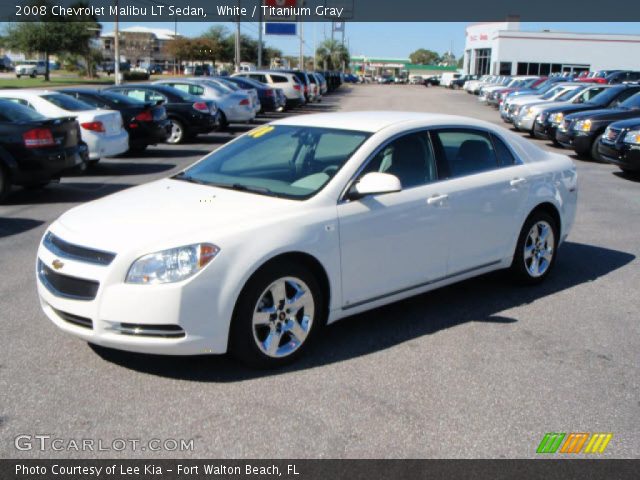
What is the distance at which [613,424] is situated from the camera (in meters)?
3.91

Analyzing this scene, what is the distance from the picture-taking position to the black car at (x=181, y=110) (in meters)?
18.0

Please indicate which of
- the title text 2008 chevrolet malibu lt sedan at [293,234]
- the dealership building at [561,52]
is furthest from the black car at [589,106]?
the dealership building at [561,52]

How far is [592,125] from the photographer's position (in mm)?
16094

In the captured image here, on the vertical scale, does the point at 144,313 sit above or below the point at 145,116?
below

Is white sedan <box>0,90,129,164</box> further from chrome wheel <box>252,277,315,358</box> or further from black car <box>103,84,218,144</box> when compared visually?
chrome wheel <box>252,277,315,358</box>

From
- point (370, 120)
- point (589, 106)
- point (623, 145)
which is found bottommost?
point (623, 145)

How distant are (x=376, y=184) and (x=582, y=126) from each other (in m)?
13.1

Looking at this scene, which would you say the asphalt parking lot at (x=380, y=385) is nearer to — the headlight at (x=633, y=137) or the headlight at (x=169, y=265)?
the headlight at (x=169, y=265)

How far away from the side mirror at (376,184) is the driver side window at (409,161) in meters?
0.27

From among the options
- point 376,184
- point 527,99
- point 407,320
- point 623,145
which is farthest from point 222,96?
point 376,184

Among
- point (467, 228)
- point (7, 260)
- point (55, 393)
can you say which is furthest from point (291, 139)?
point (7, 260)

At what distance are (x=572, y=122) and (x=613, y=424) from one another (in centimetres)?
1390

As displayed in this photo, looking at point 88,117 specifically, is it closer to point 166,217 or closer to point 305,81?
point 166,217

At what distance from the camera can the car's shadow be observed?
452cm
